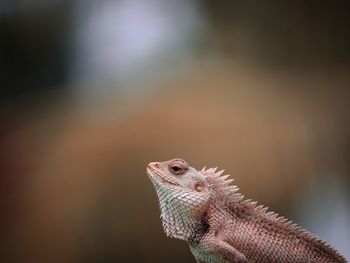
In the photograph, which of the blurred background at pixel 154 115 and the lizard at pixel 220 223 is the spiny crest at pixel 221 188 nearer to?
the lizard at pixel 220 223

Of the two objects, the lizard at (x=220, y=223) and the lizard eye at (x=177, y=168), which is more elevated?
the lizard eye at (x=177, y=168)

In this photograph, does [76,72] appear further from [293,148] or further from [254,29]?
[293,148]

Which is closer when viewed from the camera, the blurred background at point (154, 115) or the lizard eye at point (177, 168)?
the lizard eye at point (177, 168)

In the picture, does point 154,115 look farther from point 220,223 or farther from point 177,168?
point 220,223

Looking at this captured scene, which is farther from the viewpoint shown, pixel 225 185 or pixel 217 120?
pixel 217 120

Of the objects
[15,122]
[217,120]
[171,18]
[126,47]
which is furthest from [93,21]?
[217,120]

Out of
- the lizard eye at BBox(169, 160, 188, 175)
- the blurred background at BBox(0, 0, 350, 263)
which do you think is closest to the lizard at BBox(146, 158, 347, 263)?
the lizard eye at BBox(169, 160, 188, 175)

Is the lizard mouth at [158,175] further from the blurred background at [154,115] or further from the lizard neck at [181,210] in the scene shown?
the blurred background at [154,115]

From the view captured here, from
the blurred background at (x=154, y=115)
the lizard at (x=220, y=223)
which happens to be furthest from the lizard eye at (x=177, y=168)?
the blurred background at (x=154, y=115)
